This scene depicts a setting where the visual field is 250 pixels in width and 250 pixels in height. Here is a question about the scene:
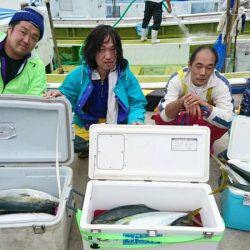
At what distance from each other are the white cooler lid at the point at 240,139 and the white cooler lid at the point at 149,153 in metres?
0.55

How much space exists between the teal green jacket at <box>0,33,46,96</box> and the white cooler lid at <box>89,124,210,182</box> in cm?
95

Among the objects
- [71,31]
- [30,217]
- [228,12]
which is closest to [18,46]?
[30,217]

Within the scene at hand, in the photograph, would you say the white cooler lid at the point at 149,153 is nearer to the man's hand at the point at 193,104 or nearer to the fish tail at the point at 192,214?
the fish tail at the point at 192,214

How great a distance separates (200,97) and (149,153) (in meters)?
1.06

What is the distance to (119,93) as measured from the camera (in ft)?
8.93

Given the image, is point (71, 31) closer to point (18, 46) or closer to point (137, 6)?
point (137, 6)

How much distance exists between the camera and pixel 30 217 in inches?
71.0

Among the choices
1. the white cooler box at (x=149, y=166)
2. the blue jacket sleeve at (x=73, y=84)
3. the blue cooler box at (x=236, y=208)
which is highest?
the blue jacket sleeve at (x=73, y=84)

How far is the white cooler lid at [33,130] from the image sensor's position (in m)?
1.95

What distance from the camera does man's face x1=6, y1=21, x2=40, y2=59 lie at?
7.88 ft

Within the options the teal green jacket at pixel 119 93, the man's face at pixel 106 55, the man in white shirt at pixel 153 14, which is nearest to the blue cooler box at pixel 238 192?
the teal green jacket at pixel 119 93

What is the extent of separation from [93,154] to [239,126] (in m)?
1.20

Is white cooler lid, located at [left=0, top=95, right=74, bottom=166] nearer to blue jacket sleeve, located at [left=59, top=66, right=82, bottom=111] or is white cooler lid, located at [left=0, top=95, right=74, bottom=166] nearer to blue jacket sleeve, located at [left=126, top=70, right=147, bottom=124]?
blue jacket sleeve, located at [left=59, top=66, right=82, bottom=111]

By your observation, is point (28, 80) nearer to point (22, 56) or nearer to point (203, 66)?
point (22, 56)
